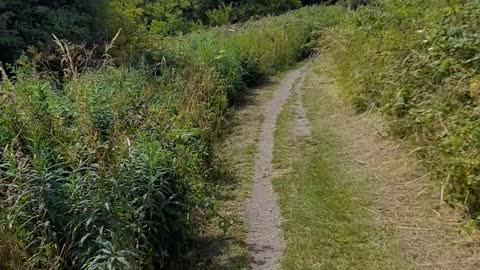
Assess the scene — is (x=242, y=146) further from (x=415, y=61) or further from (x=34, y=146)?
(x=34, y=146)

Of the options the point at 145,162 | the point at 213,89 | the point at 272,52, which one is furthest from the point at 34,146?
the point at 272,52

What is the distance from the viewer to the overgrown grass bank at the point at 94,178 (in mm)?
3131

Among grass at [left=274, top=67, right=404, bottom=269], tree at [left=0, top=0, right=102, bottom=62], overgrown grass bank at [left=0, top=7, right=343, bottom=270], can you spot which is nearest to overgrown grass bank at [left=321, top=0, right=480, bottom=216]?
grass at [left=274, top=67, right=404, bottom=269]

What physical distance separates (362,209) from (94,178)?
2.37 metres

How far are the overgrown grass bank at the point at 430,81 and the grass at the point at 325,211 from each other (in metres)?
0.71

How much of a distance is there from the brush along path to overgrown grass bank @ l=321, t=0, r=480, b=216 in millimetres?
249

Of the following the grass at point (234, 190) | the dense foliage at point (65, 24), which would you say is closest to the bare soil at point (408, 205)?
the grass at point (234, 190)

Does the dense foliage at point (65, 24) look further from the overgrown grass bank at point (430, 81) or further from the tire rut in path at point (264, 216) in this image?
the overgrown grass bank at point (430, 81)

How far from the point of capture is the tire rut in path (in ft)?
12.7

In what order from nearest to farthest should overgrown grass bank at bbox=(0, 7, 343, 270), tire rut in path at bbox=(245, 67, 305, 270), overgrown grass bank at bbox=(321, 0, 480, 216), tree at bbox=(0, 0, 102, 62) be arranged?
1. overgrown grass bank at bbox=(0, 7, 343, 270)
2. tire rut in path at bbox=(245, 67, 305, 270)
3. overgrown grass bank at bbox=(321, 0, 480, 216)
4. tree at bbox=(0, 0, 102, 62)

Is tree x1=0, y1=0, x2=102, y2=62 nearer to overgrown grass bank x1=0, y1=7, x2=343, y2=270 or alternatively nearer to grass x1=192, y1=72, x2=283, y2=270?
overgrown grass bank x1=0, y1=7, x2=343, y2=270

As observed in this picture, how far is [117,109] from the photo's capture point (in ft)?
14.2

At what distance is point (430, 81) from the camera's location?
5297 mm

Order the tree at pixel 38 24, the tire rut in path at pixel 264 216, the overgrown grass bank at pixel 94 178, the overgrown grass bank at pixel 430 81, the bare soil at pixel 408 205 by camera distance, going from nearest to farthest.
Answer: the overgrown grass bank at pixel 94 178, the bare soil at pixel 408 205, the tire rut in path at pixel 264 216, the overgrown grass bank at pixel 430 81, the tree at pixel 38 24
